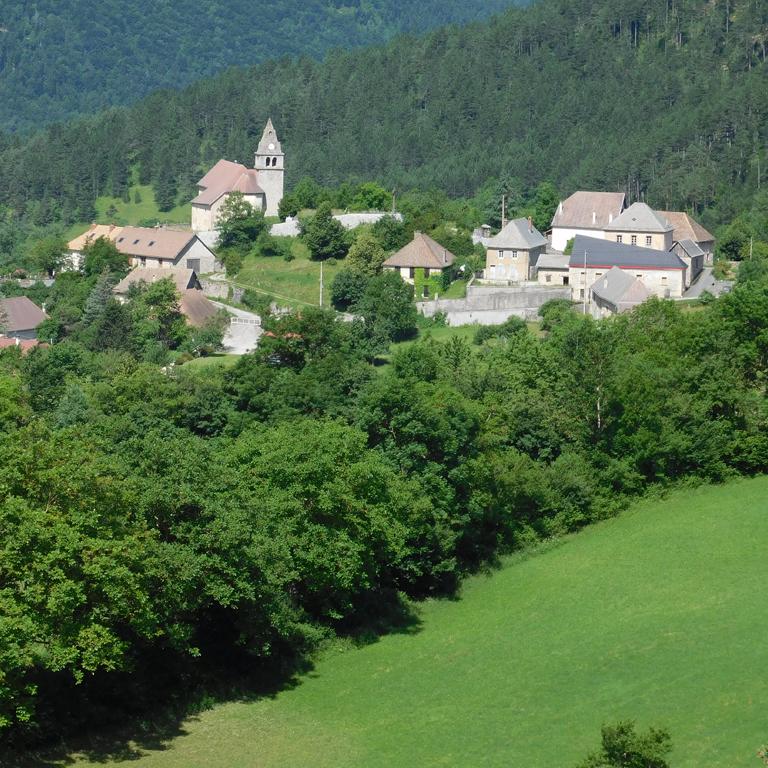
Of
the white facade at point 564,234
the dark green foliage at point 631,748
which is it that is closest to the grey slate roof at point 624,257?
the white facade at point 564,234

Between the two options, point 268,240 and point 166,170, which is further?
point 166,170

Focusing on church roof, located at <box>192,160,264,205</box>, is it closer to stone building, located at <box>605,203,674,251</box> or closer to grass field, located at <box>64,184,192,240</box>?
grass field, located at <box>64,184,192,240</box>

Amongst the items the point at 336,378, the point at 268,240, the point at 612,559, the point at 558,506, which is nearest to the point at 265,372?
the point at 336,378

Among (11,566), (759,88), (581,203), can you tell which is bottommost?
(11,566)

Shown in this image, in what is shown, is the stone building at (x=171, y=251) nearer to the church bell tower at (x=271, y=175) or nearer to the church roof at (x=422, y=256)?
the church bell tower at (x=271, y=175)

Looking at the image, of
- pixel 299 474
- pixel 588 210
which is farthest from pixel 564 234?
pixel 299 474

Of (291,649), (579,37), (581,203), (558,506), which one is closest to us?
(291,649)

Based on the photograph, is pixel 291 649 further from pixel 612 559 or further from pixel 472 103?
pixel 472 103
